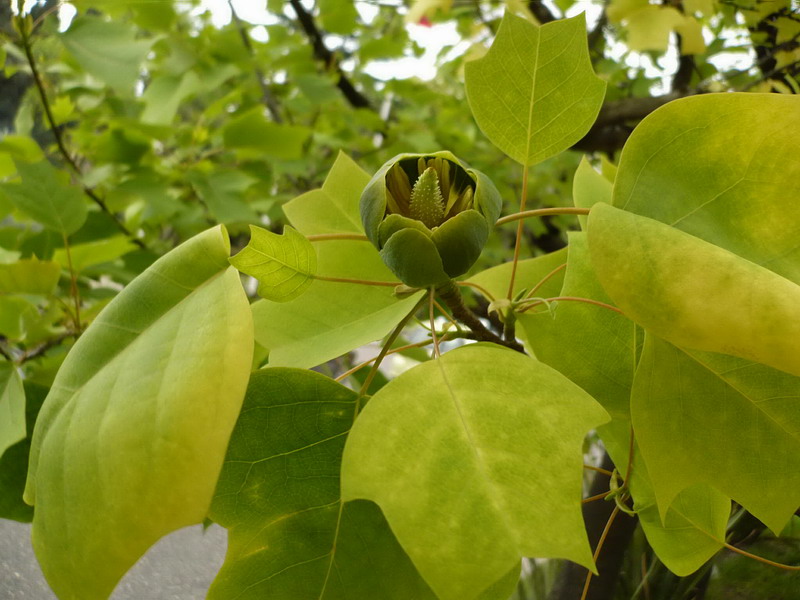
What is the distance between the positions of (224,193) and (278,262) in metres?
0.58

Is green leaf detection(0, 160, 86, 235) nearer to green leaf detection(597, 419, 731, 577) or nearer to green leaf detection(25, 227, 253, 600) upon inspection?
green leaf detection(25, 227, 253, 600)

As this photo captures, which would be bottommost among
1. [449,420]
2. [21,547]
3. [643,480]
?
[21,547]

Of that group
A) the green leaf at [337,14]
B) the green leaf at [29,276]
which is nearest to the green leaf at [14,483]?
the green leaf at [29,276]

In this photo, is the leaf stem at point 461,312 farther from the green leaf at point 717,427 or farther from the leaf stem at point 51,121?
the leaf stem at point 51,121

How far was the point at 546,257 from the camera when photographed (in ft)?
1.15

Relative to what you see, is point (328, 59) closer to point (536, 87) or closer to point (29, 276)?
point (29, 276)

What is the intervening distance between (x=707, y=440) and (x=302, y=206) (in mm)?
221

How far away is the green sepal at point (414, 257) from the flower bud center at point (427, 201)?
16 millimetres

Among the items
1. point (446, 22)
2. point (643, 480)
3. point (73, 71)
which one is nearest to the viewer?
point (643, 480)

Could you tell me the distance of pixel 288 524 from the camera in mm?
239

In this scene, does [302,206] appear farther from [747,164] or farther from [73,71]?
[73,71]

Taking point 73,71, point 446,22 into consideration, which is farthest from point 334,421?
point 446,22

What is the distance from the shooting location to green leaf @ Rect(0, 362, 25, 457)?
0.34 meters

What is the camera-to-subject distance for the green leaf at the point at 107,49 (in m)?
0.60
